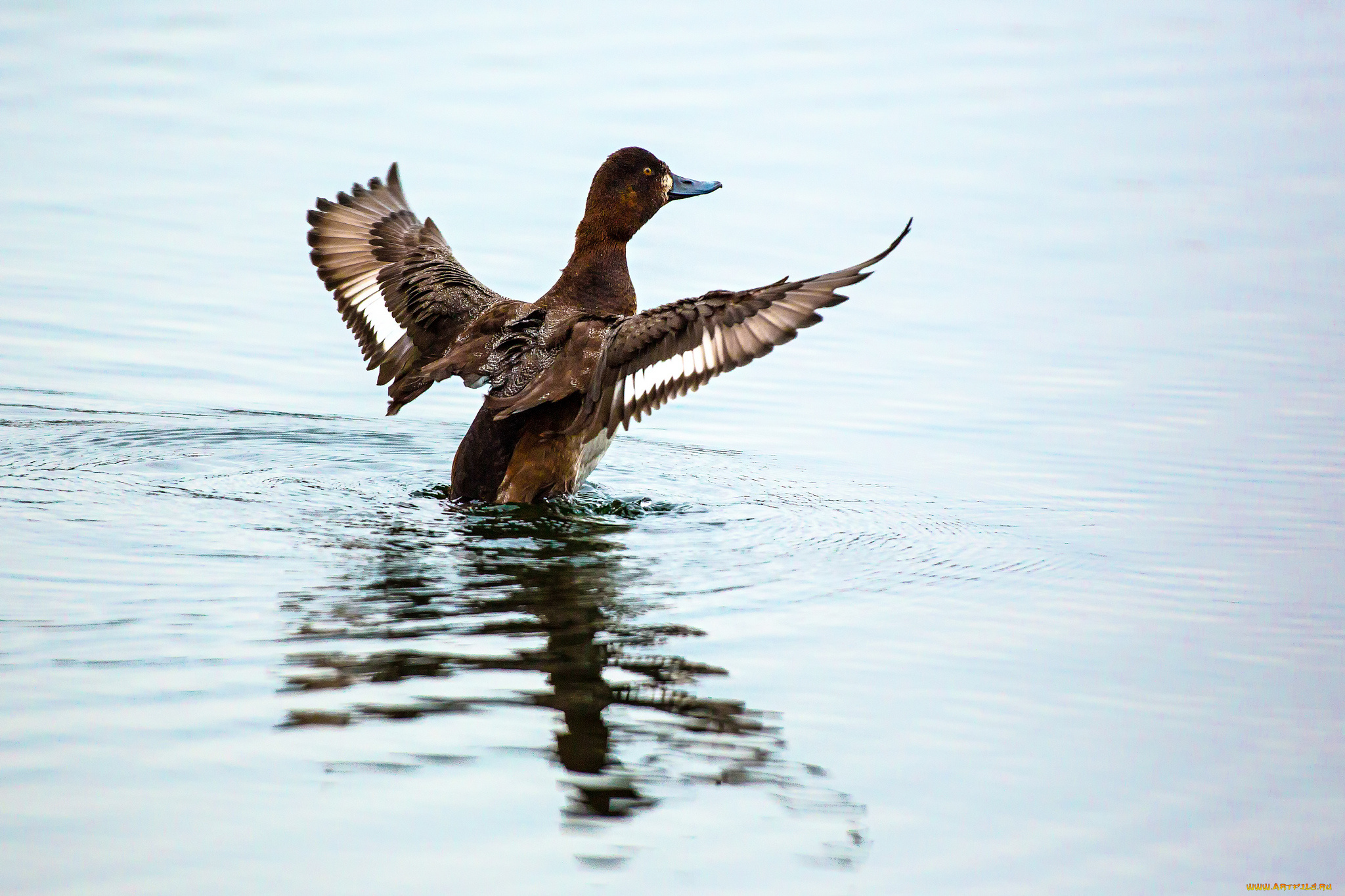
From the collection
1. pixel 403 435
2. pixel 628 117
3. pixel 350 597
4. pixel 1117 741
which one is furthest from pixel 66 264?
pixel 1117 741

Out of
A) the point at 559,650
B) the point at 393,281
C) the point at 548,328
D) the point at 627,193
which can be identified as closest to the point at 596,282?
the point at 627,193

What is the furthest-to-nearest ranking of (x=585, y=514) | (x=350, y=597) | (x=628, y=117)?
(x=628, y=117), (x=585, y=514), (x=350, y=597)

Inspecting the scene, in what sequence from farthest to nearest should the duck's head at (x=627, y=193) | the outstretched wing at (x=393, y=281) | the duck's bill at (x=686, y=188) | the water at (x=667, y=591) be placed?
the duck's bill at (x=686, y=188)
the duck's head at (x=627, y=193)
the outstretched wing at (x=393, y=281)
the water at (x=667, y=591)

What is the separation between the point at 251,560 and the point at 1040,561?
10.1 feet

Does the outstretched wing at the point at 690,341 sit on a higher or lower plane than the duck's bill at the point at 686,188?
lower

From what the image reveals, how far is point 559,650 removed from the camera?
5410 mm

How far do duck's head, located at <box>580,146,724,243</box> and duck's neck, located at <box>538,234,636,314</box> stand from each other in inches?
2.1

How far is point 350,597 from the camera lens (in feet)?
19.3

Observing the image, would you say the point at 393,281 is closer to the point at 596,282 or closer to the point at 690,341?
the point at 596,282

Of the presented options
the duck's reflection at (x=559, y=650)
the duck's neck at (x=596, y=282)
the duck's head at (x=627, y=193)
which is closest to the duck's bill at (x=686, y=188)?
the duck's head at (x=627, y=193)

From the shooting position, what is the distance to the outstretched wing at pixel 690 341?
20.7 feet

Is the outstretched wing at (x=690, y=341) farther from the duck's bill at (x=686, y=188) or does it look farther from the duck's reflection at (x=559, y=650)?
the duck's bill at (x=686, y=188)

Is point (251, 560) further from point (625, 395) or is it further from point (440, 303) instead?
point (440, 303)

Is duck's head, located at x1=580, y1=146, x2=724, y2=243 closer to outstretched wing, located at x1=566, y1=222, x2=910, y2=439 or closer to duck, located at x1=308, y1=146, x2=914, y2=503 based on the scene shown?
duck, located at x1=308, y1=146, x2=914, y2=503
